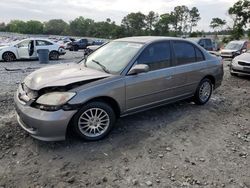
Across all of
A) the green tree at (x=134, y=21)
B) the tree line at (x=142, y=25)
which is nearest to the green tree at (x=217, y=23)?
the tree line at (x=142, y=25)

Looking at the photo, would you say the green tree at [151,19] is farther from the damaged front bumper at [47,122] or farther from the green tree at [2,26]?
the damaged front bumper at [47,122]

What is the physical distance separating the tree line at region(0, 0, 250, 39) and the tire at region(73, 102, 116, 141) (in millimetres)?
45100

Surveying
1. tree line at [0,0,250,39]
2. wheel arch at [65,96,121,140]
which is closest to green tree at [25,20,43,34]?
tree line at [0,0,250,39]

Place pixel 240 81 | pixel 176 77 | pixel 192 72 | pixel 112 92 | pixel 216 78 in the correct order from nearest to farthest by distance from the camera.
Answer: pixel 112 92
pixel 176 77
pixel 192 72
pixel 216 78
pixel 240 81

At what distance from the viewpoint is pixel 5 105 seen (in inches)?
226

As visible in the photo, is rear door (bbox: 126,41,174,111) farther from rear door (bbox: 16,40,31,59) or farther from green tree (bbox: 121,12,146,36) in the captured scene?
green tree (bbox: 121,12,146,36)

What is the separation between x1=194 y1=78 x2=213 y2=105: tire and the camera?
5975 millimetres

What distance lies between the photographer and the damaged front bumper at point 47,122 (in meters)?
3.65

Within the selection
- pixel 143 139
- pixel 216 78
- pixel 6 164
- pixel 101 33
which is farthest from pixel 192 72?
pixel 101 33

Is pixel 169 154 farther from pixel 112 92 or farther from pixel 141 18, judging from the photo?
pixel 141 18

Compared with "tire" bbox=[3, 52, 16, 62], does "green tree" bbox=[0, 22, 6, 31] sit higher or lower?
higher

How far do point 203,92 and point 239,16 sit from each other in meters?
45.2

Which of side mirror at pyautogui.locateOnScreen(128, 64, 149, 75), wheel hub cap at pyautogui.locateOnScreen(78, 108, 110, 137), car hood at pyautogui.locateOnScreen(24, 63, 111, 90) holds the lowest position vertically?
wheel hub cap at pyautogui.locateOnScreen(78, 108, 110, 137)

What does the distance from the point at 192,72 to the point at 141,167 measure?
2.77 metres
